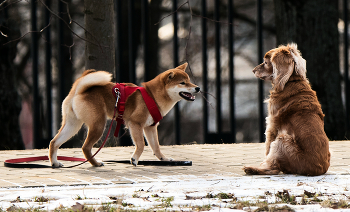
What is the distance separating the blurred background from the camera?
8.75m

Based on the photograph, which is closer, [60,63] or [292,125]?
[292,125]

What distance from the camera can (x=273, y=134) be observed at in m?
5.45

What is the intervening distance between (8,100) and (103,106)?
4.37m

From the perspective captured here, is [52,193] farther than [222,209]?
Yes

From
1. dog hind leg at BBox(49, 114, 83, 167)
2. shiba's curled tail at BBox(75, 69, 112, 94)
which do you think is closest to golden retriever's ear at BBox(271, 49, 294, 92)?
shiba's curled tail at BBox(75, 69, 112, 94)

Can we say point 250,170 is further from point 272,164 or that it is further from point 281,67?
point 281,67

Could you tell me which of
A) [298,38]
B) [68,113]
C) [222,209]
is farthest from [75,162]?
[298,38]

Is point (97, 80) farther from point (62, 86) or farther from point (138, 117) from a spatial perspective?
point (62, 86)

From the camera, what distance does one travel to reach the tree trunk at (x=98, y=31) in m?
8.21

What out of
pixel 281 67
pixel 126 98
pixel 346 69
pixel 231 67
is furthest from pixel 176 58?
pixel 281 67

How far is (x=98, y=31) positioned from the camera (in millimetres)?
8258

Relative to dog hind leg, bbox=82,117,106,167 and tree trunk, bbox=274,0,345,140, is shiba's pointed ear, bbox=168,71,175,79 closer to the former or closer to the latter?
dog hind leg, bbox=82,117,106,167

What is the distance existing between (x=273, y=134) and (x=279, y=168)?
409 millimetres

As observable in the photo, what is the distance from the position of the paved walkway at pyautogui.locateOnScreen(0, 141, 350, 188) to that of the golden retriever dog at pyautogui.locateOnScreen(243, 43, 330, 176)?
17.9 inches
